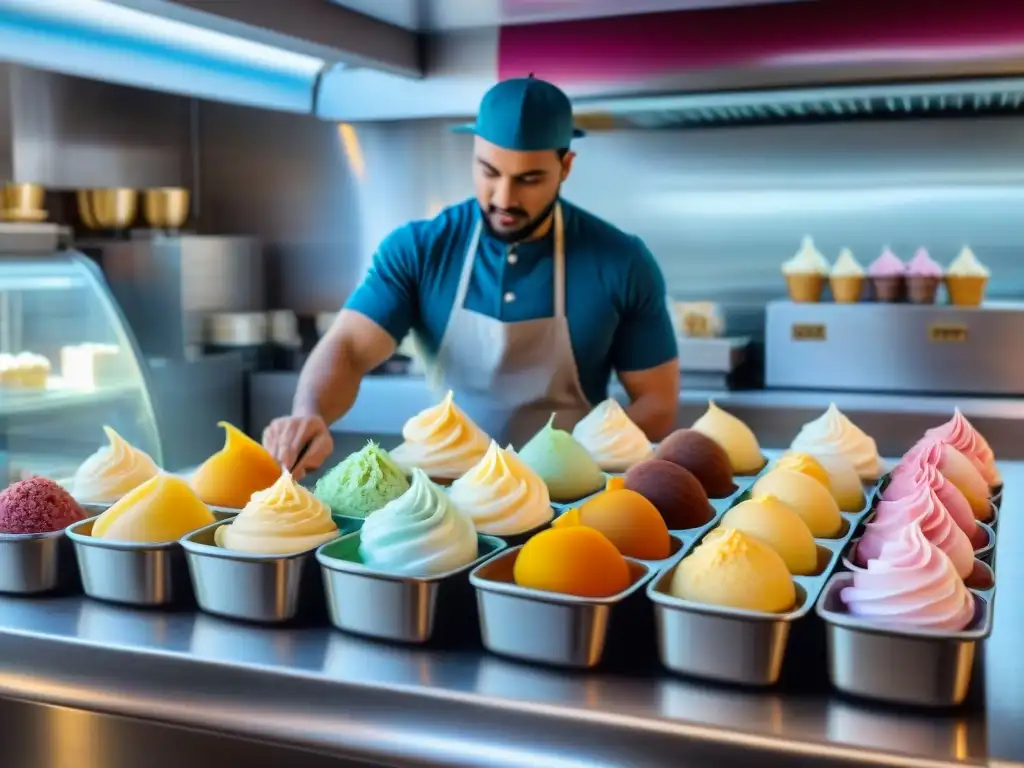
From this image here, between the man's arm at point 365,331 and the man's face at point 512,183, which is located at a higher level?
the man's face at point 512,183

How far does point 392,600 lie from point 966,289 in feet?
9.05

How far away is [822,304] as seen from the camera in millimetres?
3449

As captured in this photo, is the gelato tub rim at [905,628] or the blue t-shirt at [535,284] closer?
the gelato tub rim at [905,628]

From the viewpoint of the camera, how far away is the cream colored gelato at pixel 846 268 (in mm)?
3516

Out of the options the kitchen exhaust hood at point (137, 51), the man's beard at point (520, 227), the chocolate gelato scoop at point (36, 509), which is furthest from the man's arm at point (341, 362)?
the chocolate gelato scoop at point (36, 509)

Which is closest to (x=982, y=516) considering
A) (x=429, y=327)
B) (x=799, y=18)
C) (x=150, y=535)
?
(x=150, y=535)

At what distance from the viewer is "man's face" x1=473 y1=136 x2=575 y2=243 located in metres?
2.41

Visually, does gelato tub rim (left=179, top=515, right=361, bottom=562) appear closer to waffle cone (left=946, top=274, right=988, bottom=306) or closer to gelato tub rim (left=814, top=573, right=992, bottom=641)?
gelato tub rim (left=814, top=573, right=992, bottom=641)

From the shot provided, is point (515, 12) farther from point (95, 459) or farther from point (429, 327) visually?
point (95, 459)

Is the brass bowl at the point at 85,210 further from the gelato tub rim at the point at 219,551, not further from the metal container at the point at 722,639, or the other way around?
the metal container at the point at 722,639

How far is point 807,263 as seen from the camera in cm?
359

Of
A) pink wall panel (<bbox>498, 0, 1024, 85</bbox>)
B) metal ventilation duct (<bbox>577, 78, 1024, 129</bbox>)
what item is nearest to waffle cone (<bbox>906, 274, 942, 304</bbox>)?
metal ventilation duct (<bbox>577, 78, 1024, 129</bbox>)

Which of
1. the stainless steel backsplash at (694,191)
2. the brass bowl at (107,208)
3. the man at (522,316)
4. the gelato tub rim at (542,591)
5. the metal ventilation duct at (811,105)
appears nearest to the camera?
the gelato tub rim at (542,591)

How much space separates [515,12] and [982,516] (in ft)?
7.85
